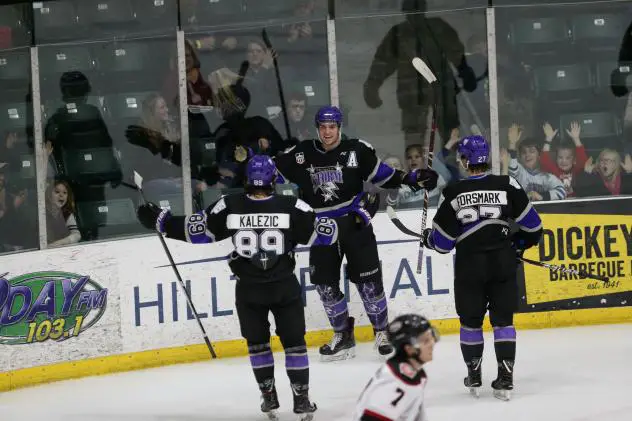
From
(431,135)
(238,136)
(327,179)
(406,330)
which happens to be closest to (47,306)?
(238,136)

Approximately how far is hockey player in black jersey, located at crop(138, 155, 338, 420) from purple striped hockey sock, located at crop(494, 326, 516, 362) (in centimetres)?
95

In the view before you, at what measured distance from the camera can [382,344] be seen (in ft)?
23.5

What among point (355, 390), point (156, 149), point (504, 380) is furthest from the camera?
point (156, 149)

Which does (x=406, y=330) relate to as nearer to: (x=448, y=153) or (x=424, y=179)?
(x=424, y=179)

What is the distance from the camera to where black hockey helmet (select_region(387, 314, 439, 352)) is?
386cm

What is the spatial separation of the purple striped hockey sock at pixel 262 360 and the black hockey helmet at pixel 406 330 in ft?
6.21

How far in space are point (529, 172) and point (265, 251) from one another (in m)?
2.89

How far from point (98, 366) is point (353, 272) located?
1.58 metres

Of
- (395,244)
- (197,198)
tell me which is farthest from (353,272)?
(197,198)

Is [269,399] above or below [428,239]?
below

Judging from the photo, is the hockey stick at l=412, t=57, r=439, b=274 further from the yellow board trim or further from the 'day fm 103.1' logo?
the 'day fm 103.1' logo

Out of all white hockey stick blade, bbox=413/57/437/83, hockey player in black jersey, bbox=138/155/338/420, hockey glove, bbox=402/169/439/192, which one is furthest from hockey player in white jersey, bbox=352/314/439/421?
white hockey stick blade, bbox=413/57/437/83

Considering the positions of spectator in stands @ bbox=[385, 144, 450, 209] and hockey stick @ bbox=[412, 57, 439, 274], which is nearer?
hockey stick @ bbox=[412, 57, 439, 274]

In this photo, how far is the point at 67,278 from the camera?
704cm
